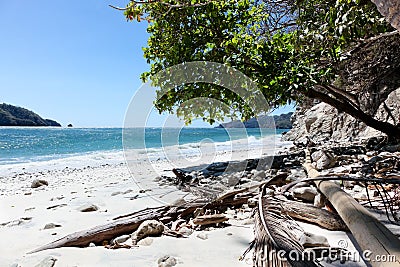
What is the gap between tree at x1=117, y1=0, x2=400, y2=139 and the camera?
488 centimetres

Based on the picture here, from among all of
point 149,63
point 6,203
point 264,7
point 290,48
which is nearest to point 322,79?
→ point 290,48

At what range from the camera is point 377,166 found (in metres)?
4.50

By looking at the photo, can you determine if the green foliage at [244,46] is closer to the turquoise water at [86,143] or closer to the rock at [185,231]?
the turquoise water at [86,143]

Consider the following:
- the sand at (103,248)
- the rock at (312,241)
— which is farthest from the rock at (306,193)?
the rock at (312,241)

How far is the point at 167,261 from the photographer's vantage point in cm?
192

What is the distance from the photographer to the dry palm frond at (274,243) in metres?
1.32

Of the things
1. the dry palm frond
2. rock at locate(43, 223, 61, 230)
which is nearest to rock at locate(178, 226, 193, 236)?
the dry palm frond

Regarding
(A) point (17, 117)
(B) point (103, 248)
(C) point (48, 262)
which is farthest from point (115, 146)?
(A) point (17, 117)

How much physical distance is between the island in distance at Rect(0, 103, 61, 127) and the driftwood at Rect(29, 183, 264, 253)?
80551 mm

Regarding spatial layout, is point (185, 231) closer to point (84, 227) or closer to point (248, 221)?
point (248, 221)

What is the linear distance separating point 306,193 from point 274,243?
5.19ft

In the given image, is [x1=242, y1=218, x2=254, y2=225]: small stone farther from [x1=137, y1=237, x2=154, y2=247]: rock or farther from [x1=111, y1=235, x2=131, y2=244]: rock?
[x1=111, y1=235, x2=131, y2=244]: rock

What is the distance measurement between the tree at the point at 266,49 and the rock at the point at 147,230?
123 inches

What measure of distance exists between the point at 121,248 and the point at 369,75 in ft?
26.7
